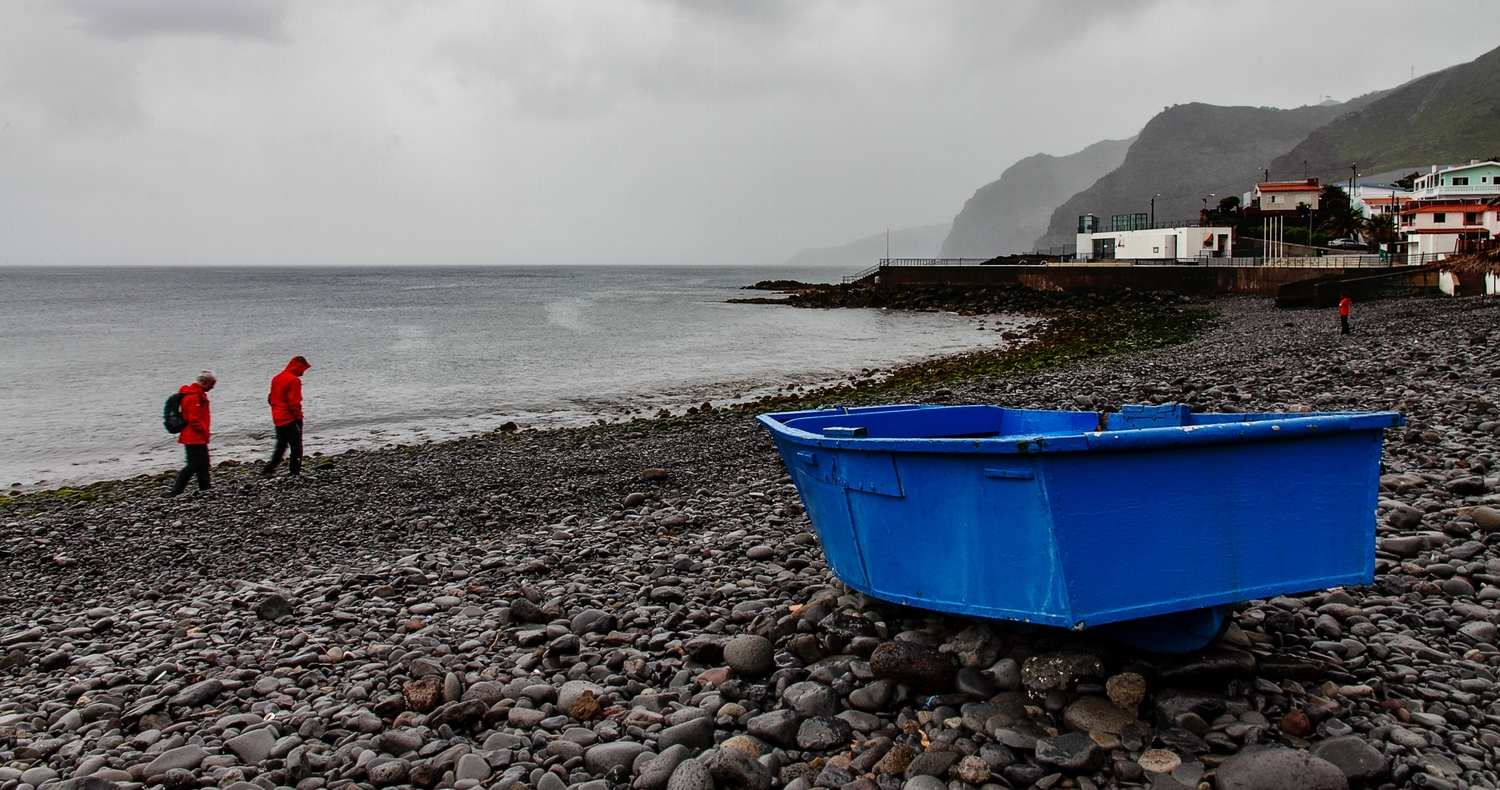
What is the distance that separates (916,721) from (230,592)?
6.40 meters

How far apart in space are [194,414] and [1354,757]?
45.5 ft

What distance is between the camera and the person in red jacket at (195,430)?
13.1m

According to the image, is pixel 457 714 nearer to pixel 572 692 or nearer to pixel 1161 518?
pixel 572 692

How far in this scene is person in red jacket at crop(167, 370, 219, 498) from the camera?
13.1 m

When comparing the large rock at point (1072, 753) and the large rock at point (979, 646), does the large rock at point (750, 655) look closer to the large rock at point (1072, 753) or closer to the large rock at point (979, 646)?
the large rock at point (979, 646)

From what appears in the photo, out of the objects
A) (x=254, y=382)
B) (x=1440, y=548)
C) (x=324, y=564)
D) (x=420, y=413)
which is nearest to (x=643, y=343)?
(x=254, y=382)

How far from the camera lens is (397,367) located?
34500mm

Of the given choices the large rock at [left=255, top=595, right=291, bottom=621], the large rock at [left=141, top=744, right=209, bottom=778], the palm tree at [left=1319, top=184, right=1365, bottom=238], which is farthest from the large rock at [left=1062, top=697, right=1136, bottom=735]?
the palm tree at [left=1319, top=184, right=1365, bottom=238]

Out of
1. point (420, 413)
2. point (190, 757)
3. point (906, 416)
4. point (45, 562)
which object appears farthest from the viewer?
point (420, 413)

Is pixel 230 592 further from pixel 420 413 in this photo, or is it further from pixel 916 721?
pixel 420 413

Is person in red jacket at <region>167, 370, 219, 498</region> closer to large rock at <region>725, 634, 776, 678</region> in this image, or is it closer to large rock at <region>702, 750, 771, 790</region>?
large rock at <region>725, 634, 776, 678</region>

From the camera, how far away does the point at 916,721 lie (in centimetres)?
462

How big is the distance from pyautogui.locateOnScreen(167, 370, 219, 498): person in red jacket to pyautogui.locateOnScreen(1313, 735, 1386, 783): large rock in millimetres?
13507

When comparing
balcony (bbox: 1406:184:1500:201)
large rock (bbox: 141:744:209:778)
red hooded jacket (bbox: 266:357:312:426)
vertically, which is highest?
balcony (bbox: 1406:184:1500:201)
